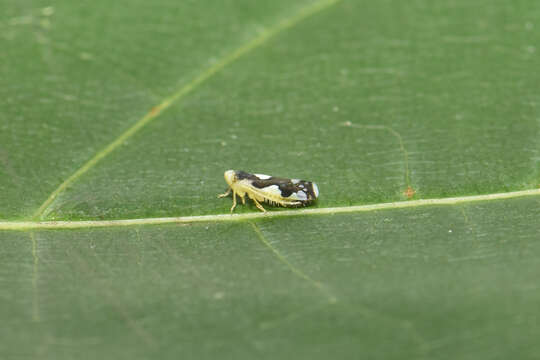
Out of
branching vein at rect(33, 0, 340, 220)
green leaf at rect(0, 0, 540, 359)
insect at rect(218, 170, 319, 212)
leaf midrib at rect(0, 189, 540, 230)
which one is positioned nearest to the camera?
green leaf at rect(0, 0, 540, 359)

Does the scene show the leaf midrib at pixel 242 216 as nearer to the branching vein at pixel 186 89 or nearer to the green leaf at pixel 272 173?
the green leaf at pixel 272 173

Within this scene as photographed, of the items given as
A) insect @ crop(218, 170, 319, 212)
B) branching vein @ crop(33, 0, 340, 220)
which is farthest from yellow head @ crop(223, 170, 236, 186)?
branching vein @ crop(33, 0, 340, 220)

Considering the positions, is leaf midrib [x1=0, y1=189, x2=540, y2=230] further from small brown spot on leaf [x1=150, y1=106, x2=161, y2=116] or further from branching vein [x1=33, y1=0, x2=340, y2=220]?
small brown spot on leaf [x1=150, y1=106, x2=161, y2=116]

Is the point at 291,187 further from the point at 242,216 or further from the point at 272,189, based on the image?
the point at 242,216

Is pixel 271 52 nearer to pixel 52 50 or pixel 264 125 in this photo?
pixel 264 125

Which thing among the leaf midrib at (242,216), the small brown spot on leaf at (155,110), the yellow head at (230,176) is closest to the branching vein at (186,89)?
the small brown spot on leaf at (155,110)

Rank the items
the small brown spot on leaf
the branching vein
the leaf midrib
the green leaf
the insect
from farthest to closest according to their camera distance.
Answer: the small brown spot on leaf < the branching vein < the insect < the leaf midrib < the green leaf

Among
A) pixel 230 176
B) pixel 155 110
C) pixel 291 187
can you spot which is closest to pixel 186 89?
pixel 155 110
